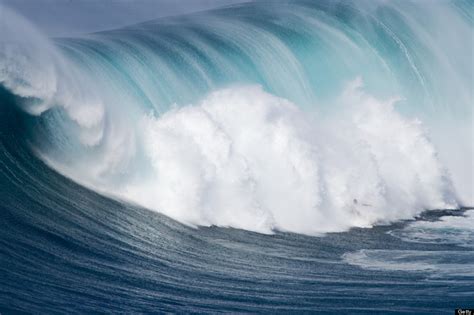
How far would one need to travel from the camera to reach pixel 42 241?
12.0 meters

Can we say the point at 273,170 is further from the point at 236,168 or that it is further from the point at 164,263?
the point at 164,263

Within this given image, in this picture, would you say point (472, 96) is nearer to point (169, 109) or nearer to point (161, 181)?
point (169, 109)

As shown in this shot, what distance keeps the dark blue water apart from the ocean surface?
0.13 ft

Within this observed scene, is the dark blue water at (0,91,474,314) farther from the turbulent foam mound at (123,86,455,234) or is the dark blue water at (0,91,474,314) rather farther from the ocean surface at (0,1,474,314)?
the turbulent foam mound at (123,86,455,234)

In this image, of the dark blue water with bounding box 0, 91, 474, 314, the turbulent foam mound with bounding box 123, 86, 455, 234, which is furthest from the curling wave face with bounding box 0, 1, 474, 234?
the dark blue water with bounding box 0, 91, 474, 314

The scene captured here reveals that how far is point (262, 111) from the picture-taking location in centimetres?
1809

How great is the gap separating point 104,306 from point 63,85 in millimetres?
6785

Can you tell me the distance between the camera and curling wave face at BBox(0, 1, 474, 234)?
1573 centimetres

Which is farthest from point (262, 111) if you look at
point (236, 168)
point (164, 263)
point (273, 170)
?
point (164, 263)

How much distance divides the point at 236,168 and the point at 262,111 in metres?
1.96

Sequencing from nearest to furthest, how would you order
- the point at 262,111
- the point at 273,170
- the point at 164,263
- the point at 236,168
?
the point at 164,263 < the point at 236,168 < the point at 273,170 < the point at 262,111

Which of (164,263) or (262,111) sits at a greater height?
(262,111)

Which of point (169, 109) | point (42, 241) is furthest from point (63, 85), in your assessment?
point (42, 241)

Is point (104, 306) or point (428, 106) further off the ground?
point (428, 106)
